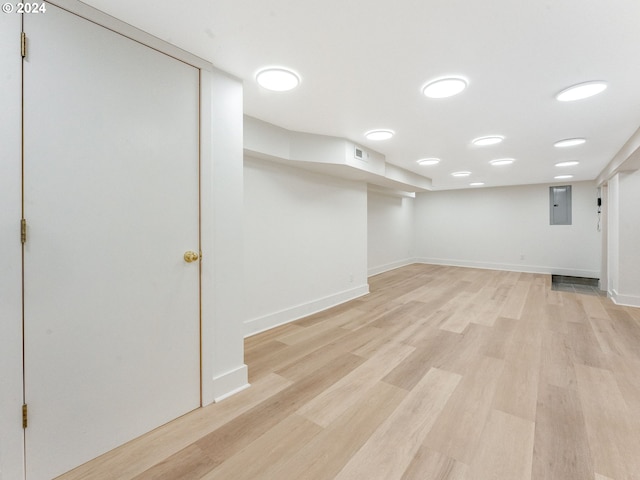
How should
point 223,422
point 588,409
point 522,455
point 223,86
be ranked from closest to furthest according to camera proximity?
point 522,455 < point 223,422 < point 588,409 < point 223,86

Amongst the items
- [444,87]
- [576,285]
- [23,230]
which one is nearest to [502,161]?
[444,87]

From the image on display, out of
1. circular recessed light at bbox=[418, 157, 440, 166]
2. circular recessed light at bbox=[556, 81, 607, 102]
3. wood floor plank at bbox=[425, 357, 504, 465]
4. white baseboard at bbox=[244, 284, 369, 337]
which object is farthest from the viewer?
circular recessed light at bbox=[418, 157, 440, 166]

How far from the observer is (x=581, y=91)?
2113 millimetres

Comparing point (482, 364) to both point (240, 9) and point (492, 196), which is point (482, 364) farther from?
point (492, 196)

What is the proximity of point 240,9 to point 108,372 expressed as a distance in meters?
2.06

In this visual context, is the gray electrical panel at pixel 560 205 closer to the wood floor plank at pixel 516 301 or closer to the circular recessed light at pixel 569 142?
the wood floor plank at pixel 516 301

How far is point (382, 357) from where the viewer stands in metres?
2.57

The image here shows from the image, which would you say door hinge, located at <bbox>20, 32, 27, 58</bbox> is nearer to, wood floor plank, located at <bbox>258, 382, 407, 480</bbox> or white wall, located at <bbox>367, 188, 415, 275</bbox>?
wood floor plank, located at <bbox>258, 382, 407, 480</bbox>

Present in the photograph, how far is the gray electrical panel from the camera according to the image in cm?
675

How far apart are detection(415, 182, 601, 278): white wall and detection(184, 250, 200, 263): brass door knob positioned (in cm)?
823

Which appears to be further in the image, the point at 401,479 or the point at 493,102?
the point at 493,102

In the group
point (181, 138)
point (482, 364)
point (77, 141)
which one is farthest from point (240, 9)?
point (482, 364)

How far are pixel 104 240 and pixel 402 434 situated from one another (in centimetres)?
203

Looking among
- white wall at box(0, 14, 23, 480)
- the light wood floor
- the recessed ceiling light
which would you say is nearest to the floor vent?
the light wood floor
